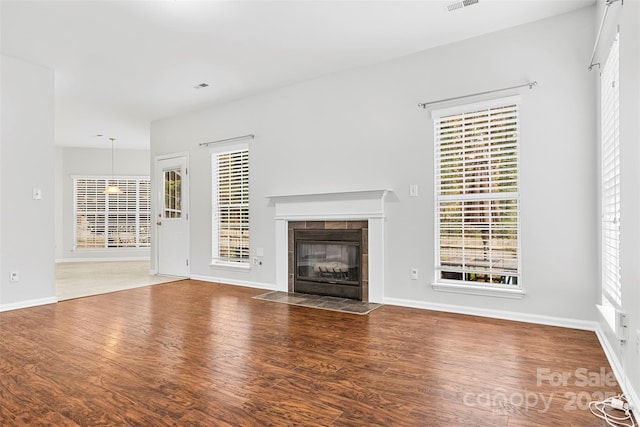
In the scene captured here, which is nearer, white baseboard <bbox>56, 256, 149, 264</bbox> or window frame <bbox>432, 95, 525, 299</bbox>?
window frame <bbox>432, 95, 525, 299</bbox>

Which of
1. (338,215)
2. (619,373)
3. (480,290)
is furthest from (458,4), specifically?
(619,373)

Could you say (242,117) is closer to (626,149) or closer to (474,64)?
(474,64)

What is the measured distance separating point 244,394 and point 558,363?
204 cm

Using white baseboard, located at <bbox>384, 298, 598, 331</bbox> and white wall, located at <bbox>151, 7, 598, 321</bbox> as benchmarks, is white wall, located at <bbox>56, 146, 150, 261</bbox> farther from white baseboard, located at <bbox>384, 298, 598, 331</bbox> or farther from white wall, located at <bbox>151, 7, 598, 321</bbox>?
white baseboard, located at <bbox>384, 298, 598, 331</bbox>

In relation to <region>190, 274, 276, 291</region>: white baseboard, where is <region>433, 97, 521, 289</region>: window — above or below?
above

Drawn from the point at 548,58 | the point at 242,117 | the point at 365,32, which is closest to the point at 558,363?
the point at 548,58

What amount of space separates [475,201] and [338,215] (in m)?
1.56

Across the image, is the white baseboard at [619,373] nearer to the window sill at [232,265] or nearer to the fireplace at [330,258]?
the fireplace at [330,258]

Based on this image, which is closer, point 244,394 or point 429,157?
point 244,394

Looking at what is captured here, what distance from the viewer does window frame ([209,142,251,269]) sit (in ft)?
18.8

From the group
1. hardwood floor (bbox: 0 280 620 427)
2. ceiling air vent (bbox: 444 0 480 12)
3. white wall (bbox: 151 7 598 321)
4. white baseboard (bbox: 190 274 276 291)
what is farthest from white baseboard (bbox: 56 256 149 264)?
ceiling air vent (bbox: 444 0 480 12)

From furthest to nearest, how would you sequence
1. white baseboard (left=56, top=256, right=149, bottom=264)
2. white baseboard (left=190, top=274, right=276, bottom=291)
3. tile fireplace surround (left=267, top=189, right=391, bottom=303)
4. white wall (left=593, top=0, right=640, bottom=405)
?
white baseboard (left=56, top=256, right=149, bottom=264) < white baseboard (left=190, top=274, right=276, bottom=291) < tile fireplace surround (left=267, top=189, right=391, bottom=303) < white wall (left=593, top=0, right=640, bottom=405)

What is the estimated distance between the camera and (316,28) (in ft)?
12.3

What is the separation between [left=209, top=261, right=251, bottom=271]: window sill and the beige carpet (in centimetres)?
83
